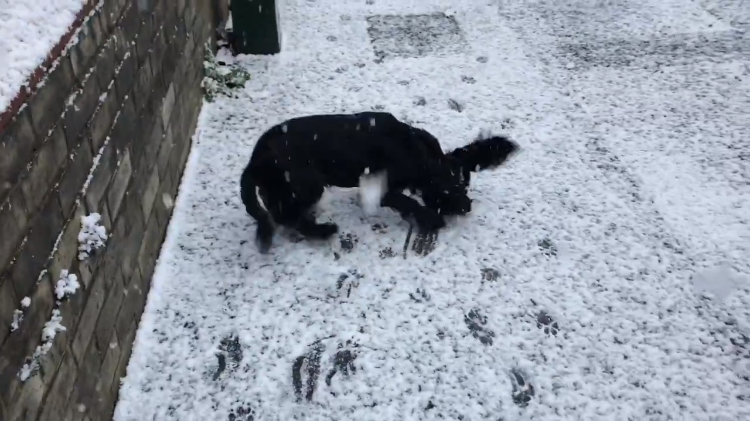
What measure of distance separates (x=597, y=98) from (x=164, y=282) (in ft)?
10.2

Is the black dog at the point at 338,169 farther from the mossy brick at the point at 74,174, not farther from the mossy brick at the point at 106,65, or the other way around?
the mossy brick at the point at 74,174

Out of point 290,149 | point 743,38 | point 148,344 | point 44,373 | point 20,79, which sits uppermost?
point 20,79

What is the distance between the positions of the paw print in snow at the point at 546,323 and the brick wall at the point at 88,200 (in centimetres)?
170

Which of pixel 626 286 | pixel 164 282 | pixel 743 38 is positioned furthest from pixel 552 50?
pixel 164 282

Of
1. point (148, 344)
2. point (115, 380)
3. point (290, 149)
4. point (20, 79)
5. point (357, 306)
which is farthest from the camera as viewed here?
point (290, 149)

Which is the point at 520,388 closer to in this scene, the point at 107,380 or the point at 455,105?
the point at 107,380

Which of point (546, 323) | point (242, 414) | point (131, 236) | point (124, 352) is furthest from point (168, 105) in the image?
point (546, 323)

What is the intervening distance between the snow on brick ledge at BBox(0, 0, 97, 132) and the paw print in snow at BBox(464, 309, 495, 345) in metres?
1.85

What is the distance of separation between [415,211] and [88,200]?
159 centimetres

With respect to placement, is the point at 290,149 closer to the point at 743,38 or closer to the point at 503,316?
the point at 503,316

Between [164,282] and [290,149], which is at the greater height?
[290,149]

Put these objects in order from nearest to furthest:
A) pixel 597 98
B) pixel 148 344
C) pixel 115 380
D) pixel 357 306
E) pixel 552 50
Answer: pixel 115 380, pixel 148 344, pixel 357 306, pixel 597 98, pixel 552 50

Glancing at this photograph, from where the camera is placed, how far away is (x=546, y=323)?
2.78m

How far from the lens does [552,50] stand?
202 inches
